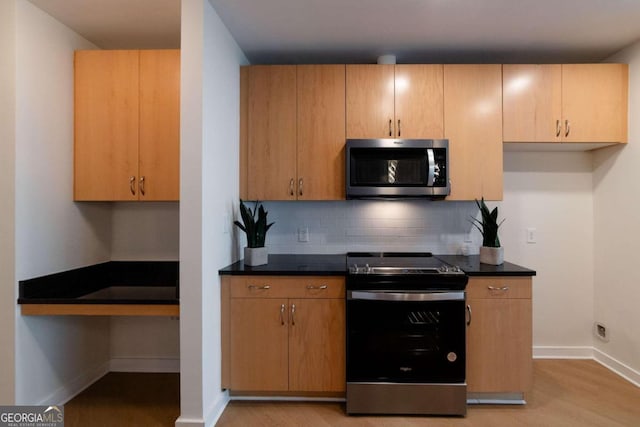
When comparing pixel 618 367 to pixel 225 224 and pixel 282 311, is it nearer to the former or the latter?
pixel 282 311

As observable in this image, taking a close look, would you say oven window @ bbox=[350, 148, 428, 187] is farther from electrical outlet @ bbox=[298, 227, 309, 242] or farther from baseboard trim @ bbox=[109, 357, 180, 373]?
baseboard trim @ bbox=[109, 357, 180, 373]

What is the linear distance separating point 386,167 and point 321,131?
1.88ft

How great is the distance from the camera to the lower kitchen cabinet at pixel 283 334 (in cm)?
233

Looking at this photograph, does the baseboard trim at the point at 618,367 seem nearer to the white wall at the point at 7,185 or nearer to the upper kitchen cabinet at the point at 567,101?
the upper kitchen cabinet at the point at 567,101

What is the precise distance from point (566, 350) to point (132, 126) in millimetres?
3971

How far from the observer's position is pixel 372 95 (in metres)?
2.69

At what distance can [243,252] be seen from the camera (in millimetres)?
2758

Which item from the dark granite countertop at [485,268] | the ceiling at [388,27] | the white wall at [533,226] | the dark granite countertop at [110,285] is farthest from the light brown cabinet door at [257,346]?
the ceiling at [388,27]

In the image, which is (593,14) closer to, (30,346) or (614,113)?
(614,113)

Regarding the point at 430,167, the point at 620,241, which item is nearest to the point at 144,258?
the point at 430,167

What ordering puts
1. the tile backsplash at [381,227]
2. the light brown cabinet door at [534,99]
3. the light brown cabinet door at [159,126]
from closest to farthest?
the light brown cabinet door at [159,126]
the light brown cabinet door at [534,99]
the tile backsplash at [381,227]

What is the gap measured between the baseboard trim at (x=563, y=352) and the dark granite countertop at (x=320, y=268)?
112 centimetres

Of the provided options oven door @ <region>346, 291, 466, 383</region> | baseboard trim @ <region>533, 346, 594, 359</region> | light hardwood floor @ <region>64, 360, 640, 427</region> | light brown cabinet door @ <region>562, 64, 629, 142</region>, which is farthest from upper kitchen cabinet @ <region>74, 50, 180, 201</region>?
baseboard trim @ <region>533, 346, 594, 359</region>

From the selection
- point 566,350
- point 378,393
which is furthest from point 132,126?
point 566,350
